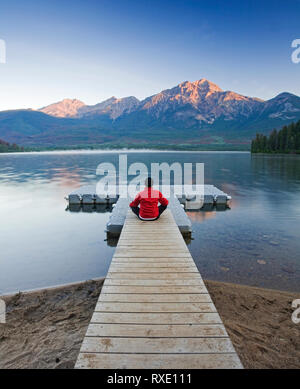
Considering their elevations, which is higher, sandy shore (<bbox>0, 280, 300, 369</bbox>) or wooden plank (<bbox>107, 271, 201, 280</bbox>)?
wooden plank (<bbox>107, 271, 201, 280</bbox>)

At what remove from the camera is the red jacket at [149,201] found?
344 inches

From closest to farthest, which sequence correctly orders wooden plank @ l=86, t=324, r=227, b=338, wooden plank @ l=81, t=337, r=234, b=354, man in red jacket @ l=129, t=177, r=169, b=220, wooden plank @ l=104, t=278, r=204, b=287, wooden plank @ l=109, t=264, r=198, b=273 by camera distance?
wooden plank @ l=81, t=337, r=234, b=354 < wooden plank @ l=86, t=324, r=227, b=338 < wooden plank @ l=104, t=278, r=204, b=287 < wooden plank @ l=109, t=264, r=198, b=273 < man in red jacket @ l=129, t=177, r=169, b=220

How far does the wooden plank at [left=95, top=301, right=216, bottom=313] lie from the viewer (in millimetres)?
3789

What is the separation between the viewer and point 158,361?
9.35 ft

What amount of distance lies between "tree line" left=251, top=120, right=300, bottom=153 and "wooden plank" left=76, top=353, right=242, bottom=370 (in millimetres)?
89593

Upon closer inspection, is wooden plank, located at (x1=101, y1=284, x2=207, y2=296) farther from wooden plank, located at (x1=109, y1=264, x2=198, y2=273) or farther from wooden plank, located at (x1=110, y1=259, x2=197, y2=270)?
wooden plank, located at (x1=110, y1=259, x2=197, y2=270)

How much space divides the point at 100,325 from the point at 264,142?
10007cm

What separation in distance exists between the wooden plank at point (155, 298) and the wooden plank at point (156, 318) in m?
0.35

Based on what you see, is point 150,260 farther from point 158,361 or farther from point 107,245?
point 107,245

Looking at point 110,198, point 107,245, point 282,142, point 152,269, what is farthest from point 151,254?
point 282,142

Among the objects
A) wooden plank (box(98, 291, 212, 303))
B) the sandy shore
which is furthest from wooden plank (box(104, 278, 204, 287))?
the sandy shore

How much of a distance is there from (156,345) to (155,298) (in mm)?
1065

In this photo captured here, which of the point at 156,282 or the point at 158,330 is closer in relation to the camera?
the point at 158,330

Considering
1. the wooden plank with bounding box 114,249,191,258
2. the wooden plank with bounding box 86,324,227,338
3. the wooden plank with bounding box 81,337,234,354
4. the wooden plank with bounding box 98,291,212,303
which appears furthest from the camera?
the wooden plank with bounding box 114,249,191,258
